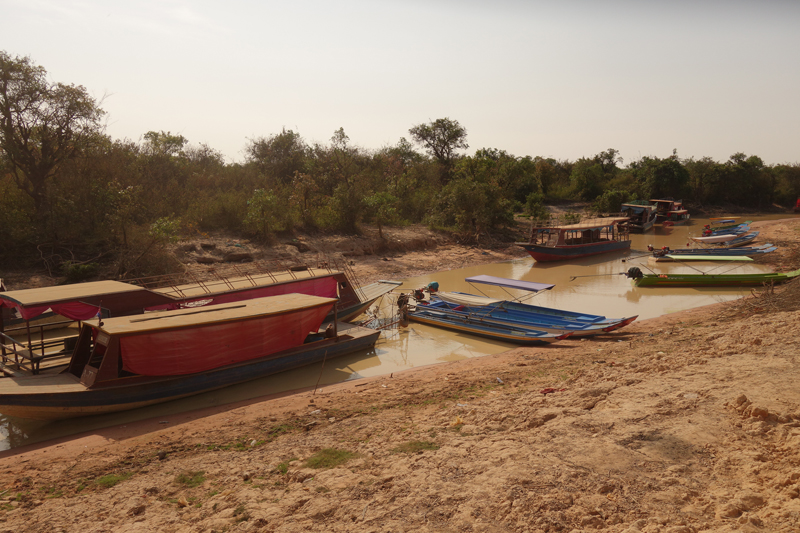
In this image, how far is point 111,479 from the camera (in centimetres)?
582

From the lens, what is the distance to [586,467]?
4801 mm

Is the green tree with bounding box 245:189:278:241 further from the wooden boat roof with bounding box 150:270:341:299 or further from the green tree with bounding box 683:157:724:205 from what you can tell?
the green tree with bounding box 683:157:724:205

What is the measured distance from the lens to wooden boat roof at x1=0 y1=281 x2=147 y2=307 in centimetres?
871

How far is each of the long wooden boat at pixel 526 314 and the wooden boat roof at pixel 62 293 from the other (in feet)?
28.7

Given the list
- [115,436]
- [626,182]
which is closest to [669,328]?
[115,436]

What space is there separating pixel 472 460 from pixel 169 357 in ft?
21.0

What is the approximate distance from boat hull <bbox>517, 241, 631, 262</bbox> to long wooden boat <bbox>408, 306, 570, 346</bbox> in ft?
39.7

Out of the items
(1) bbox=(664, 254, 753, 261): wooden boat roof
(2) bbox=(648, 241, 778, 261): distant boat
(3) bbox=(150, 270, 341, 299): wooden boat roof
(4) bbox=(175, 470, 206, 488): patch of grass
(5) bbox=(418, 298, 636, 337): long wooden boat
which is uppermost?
(3) bbox=(150, 270, 341, 299): wooden boat roof

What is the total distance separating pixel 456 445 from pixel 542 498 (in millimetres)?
1563

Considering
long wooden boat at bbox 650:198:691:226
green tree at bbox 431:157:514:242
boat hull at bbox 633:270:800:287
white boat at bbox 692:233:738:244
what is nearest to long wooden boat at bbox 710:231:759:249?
white boat at bbox 692:233:738:244

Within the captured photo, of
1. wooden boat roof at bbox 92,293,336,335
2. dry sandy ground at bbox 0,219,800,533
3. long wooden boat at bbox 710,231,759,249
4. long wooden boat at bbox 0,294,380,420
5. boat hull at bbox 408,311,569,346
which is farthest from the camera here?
long wooden boat at bbox 710,231,759,249

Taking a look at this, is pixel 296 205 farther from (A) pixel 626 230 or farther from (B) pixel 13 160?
(A) pixel 626 230

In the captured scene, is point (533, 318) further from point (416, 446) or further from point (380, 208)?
point (380, 208)

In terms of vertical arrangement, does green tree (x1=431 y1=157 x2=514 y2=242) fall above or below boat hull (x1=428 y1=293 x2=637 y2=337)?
above
